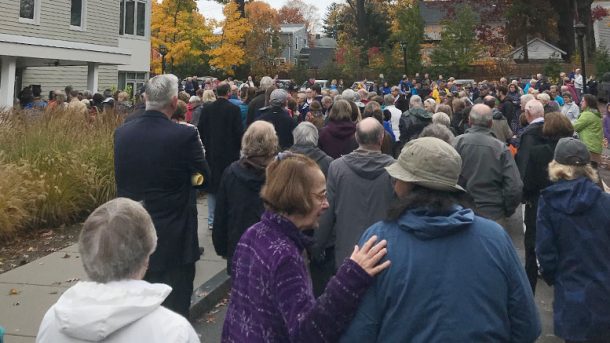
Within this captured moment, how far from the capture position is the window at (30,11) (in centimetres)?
2414

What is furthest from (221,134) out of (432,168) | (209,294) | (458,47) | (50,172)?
(458,47)

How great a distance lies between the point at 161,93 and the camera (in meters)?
4.43

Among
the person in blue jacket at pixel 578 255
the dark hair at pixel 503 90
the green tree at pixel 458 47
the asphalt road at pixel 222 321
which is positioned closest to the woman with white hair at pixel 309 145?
the asphalt road at pixel 222 321

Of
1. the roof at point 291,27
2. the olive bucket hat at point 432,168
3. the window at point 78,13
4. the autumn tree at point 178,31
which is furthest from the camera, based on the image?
the roof at point 291,27

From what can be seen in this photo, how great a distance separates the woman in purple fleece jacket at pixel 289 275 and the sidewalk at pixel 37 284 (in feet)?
10.9

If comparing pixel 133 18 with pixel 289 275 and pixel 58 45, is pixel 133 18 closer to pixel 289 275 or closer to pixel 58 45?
pixel 58 45

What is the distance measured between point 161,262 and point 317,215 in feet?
6.24

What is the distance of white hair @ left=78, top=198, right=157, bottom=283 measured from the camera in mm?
2244

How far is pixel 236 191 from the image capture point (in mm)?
4754

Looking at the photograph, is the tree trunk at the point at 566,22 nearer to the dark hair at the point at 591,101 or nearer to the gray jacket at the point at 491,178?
the dark hair at the point at 591,101

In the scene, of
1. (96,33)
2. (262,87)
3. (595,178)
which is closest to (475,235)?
(595,178)

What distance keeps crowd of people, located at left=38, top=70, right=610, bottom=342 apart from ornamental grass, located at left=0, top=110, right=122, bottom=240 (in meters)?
2.46

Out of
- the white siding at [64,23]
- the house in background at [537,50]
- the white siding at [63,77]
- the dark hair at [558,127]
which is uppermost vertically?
the house in background at [537,50]

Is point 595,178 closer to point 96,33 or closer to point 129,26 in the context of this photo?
point 96,33
